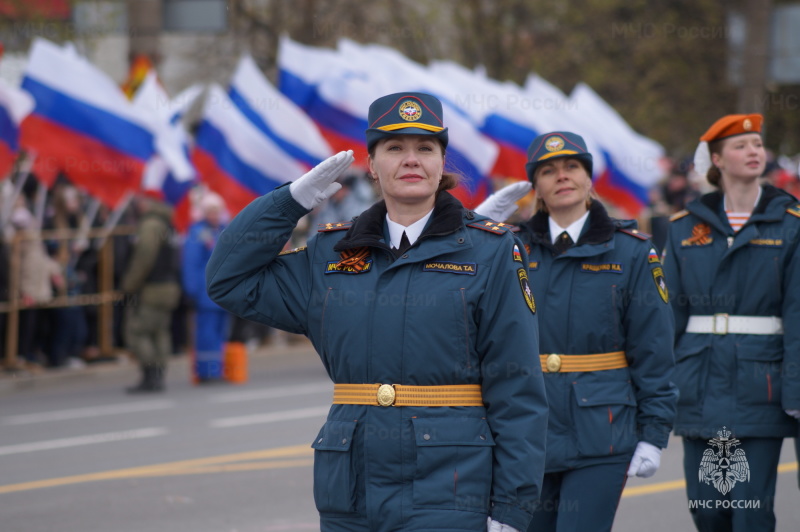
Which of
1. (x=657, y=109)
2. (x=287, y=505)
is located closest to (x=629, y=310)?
(x=287, y=505)

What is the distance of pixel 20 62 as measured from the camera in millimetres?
21562

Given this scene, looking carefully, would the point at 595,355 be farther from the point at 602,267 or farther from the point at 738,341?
the point at 738,341

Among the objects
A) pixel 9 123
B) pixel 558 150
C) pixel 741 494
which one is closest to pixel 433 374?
pixel 558 150

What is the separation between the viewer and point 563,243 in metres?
5.65

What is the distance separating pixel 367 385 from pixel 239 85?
13132 millimetres

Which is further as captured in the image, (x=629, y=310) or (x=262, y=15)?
(x=262, y=15)

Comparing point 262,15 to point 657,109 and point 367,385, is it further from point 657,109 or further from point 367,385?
point 367,385

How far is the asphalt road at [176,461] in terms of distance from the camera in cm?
801

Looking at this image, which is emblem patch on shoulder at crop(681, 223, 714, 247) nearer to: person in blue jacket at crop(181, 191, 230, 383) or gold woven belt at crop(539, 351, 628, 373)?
gold woven belt at crop(539, 351, 628, 373)

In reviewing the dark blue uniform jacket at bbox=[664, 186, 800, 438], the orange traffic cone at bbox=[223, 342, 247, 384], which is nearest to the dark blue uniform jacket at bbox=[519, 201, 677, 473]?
the dark blue uniform jacket at bbox=[664, 186, 800, 438]

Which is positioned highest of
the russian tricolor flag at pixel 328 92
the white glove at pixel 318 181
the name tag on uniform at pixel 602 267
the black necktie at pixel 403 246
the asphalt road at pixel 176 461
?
the russian tricolor flag at pixel 328 92

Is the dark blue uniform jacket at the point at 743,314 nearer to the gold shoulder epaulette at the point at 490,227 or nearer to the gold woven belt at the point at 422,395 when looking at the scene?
the gold shoulder epaulette at the point at 490,227

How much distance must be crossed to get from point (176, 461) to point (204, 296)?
4924 mm

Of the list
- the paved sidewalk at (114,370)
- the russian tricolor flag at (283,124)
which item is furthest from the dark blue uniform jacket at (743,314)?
the russian tricolor flag at (283,124)
